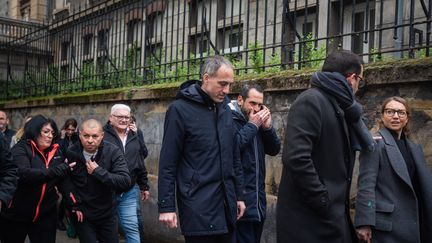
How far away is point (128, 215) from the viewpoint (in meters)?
6.23

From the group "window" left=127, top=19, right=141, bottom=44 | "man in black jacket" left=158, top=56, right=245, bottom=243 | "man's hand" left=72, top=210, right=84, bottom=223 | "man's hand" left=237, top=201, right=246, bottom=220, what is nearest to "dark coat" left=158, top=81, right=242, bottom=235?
"man in black jacket" left=158, top=56, right=245, bottom=243

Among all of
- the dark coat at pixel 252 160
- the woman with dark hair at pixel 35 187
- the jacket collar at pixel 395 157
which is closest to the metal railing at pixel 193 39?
the jacket collar at pixel 395 157

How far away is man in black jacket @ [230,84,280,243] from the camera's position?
4602 mm

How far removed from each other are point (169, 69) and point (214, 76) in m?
4.53

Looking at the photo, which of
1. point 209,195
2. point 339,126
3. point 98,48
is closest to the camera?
point 339,126

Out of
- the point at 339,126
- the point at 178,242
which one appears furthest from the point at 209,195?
the point at 178,242

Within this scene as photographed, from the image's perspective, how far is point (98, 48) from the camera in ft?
32.6

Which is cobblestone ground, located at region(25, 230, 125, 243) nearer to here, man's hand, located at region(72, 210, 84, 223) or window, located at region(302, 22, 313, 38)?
man's hand, located at region(72, 210, 84, 223)

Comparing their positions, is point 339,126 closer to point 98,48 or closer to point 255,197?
point 255,197

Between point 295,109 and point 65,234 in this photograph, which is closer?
point 295,109

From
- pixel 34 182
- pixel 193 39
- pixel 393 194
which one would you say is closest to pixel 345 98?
pixel 393 194

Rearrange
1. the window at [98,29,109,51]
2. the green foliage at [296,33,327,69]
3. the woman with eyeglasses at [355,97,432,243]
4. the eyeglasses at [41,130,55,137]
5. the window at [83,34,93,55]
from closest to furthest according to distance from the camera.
Result: 1. the woman with eyeglasses at [355,97,432,243]
2. the eyeglasses at [41,130,55,137]
3. the green foliage at [296,33,327,69]
4. the window at [98,29,109,51]
5. the window at [83,34,93,55]

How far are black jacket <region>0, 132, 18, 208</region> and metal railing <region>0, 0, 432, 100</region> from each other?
3.32 m

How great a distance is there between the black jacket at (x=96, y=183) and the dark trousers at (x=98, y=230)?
76mm
